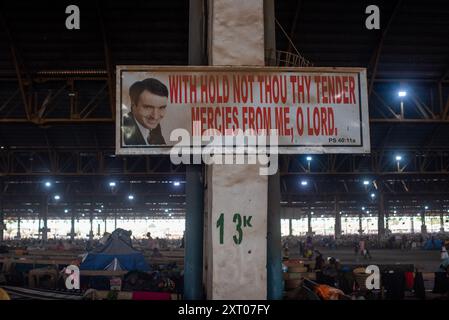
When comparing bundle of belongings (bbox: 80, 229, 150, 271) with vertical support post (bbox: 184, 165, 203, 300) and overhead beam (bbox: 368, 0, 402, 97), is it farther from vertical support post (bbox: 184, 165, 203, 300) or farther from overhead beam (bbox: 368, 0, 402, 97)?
vertical support post (bbox: 184, 165, 203, 300)

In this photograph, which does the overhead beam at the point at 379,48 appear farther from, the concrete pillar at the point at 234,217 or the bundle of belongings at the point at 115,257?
the concrete pillar at the point at 234,217

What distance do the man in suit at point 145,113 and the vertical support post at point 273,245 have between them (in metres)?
1.17

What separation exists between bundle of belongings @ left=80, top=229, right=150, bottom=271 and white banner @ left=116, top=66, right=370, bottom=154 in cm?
1207

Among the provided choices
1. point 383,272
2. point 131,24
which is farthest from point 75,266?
point 383,272

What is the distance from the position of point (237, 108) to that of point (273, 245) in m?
1.37

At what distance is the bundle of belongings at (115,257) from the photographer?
15023 mm

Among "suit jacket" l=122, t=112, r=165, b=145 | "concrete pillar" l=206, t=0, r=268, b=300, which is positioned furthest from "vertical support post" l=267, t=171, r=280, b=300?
"suit jacket" l=122, t=112, r=165, b=145

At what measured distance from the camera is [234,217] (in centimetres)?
391

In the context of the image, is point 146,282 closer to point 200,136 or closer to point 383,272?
point 383,272

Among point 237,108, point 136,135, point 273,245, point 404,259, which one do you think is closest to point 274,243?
point 273,245

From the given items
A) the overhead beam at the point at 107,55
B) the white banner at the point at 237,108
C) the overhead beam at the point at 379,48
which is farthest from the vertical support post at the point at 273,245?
the overhead beam at the point at 379,48

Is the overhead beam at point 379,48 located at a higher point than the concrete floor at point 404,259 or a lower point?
higher

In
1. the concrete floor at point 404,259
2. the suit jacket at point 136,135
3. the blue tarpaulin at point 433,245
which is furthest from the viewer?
the blue tarpaulin at point 433,245

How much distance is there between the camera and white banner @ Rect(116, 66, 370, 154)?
4059 millimetres
